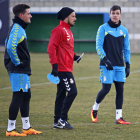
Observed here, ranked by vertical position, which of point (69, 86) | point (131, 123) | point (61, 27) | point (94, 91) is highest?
point (61, 27)

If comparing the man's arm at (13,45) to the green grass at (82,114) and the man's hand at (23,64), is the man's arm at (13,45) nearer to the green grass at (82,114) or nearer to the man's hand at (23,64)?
the man's hand at (23,64)

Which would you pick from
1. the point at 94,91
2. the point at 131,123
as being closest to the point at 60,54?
the point at 131,123

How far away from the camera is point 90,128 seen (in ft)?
19.3

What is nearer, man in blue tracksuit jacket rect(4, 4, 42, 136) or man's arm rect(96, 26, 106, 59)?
man in blue tracksuit jacket rect(4, 4, 42, 136)

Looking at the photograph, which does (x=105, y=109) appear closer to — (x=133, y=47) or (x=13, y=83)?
(x=13, y=83)

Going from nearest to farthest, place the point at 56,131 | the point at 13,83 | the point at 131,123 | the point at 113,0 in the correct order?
the point at 13,83 → the point at 56,131 → the point at 131,123 → the point at 113,0

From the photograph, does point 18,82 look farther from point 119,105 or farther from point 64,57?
point 119,105

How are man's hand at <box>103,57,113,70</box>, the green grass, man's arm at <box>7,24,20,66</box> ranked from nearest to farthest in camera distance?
man's arm at <box>7,24,20,66</box>, the green grass, man's hand at <box>103,57,113,70</box>

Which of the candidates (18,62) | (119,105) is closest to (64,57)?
(18,62)

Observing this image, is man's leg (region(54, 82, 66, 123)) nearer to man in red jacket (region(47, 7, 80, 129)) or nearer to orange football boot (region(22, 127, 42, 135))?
man in red jacket (region(47, 7, 80, 129))

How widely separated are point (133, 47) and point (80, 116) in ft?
71.4

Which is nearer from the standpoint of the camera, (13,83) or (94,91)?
(13,83)

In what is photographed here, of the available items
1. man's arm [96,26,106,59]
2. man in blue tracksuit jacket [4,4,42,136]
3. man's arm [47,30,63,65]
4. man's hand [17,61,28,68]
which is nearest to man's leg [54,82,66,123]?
man's arm [47,30,63,65]

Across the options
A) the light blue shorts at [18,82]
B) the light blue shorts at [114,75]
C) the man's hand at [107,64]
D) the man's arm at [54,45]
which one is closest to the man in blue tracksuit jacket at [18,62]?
the light blue shorts at [18,82]
